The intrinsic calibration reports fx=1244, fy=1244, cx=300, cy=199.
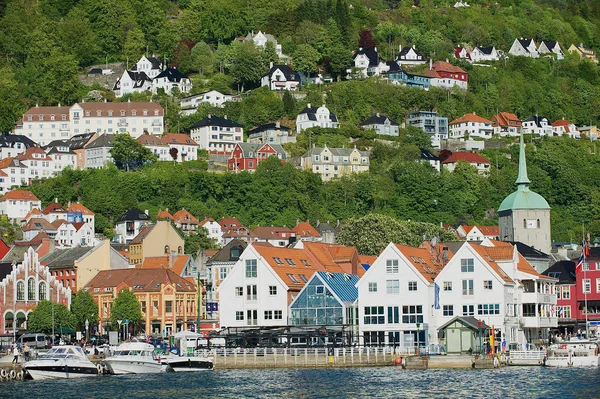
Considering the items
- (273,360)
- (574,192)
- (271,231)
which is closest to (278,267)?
(273,360)

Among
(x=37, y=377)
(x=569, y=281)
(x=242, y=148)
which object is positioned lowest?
(x=37, y=377)

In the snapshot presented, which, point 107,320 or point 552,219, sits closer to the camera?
point 107,320

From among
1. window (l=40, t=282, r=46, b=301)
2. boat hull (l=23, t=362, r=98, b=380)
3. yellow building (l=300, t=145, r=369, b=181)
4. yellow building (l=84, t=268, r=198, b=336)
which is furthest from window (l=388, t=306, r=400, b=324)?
yellow building (l=300, t=145, r=369, b=181)

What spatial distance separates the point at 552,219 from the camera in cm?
17550

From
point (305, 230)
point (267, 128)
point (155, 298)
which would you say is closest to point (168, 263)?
point (155, 298)

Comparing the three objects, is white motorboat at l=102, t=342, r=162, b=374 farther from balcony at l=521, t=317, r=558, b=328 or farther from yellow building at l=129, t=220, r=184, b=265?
yellow building at l=129, t=220, r=184, b=265

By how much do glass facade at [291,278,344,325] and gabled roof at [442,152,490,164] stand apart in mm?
106717

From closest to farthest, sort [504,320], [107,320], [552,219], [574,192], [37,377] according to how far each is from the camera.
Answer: [37,377]
[504,320]
[107,320]
[552,219]
[574,192]

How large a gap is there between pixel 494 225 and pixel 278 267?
88652mm

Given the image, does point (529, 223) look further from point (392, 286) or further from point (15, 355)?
point (15, 355)

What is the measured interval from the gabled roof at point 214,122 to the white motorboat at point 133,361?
10442cm

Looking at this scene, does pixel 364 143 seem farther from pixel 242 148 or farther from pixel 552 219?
pixel 552 219

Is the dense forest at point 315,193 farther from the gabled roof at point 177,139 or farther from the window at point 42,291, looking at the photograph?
the window at point 42,291

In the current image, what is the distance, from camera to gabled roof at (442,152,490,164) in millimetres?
193750
